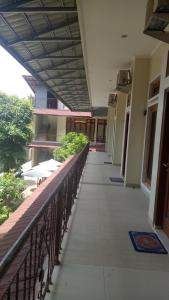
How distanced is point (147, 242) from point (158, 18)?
7.82ft

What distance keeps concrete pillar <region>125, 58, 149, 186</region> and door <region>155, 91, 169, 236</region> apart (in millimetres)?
2771

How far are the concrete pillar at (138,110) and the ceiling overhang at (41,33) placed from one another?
56.4 inches

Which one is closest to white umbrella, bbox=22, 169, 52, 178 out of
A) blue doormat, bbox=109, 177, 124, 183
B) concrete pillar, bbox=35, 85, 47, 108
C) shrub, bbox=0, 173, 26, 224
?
shrub, bbox=0, 173, 26, 224

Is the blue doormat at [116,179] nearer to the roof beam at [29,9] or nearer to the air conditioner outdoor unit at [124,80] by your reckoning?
the air conditioner outdoor unit at [124,80]

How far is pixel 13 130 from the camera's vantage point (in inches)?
730

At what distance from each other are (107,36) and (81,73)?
15.7ft

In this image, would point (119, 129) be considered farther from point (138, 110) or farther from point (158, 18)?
point (158, 18)

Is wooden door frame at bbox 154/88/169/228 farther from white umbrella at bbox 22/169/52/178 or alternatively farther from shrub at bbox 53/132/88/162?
white umbrella at bbox 22/169/52/178

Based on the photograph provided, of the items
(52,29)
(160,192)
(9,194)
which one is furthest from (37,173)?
(160,192)

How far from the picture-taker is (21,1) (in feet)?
13.9

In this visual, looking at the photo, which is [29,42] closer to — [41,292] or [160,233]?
[160,233]

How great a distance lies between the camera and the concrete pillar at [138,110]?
6680mm

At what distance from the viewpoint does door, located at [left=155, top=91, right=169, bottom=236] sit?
3951 mm

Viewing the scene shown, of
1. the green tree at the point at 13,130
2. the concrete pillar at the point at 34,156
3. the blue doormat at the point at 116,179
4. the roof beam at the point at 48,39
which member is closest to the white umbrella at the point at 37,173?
the blue doormat at the point at 116,179
